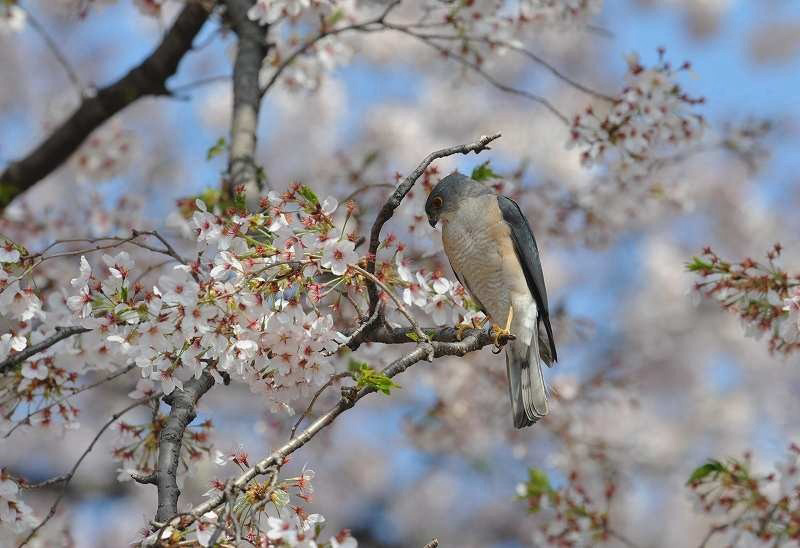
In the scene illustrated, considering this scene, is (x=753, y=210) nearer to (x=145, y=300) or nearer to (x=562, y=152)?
(x=562, y=152)

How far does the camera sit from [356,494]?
10250 millimetres

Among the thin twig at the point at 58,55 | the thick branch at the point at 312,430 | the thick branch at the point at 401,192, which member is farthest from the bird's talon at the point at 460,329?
the thin twig at the point at 58,55

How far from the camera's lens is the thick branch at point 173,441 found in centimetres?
232

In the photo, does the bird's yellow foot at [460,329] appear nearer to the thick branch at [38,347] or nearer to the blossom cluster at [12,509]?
the thick branch at [38,347]

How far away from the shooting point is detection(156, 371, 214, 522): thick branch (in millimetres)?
2324

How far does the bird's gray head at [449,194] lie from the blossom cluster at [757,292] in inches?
38.8

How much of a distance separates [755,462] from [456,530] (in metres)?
3.54

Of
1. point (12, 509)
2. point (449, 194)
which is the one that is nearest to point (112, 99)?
point (449, 194)

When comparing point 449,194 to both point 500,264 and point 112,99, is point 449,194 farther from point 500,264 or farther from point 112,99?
point 112,99

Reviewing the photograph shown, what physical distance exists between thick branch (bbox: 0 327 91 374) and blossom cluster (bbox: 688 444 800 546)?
232 cm

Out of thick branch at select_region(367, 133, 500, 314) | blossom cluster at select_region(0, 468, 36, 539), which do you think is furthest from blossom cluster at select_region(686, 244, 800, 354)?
blossom cluster at select_region(0, 468, 36, 539)

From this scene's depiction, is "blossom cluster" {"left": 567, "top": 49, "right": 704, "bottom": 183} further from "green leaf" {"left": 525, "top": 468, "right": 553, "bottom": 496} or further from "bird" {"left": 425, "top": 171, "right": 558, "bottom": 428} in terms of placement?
"green leaf" {"left": 525, "top": 468, "right": 553, "bottom": 496}

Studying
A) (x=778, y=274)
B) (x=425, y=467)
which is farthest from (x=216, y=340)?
(x=425, y=467)

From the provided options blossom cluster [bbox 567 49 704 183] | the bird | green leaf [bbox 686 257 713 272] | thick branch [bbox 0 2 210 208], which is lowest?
green leaf [bbox 686 257 713 272]
